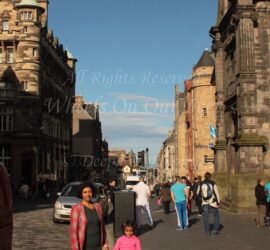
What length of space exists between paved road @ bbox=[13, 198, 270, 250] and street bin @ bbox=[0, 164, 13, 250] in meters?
9.06

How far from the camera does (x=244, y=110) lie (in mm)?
22531

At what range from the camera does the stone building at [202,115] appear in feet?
197

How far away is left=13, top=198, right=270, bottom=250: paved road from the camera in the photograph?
1230cm

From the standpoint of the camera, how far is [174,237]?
1398cm

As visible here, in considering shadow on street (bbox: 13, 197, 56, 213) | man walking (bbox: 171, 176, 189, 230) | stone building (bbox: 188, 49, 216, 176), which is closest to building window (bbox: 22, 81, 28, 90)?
shadow on street (bbox: 13, 197, 56, 213)

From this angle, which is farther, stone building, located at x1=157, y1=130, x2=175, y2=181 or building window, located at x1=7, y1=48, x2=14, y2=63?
stone building, located at x1=157, y1=130, x2=175, y2=181

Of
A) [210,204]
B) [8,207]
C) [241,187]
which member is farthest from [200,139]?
[8,207]

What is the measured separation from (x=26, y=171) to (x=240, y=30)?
32.5 meters

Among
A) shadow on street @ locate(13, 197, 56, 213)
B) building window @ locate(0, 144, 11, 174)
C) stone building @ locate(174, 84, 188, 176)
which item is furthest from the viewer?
stone building @ locate(174, 84, 188, 176)

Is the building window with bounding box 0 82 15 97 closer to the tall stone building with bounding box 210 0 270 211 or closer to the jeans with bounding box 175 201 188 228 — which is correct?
the tall stone building with bounding box 210 0 270 211

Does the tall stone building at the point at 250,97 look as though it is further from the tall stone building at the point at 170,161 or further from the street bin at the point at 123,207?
the tall stone building at the point at 170,161

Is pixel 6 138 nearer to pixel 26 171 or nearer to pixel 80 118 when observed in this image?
pixel 26 171

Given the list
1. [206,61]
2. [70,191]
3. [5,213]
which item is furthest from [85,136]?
[5,213]

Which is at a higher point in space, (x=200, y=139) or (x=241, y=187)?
(x=200, y=139)
